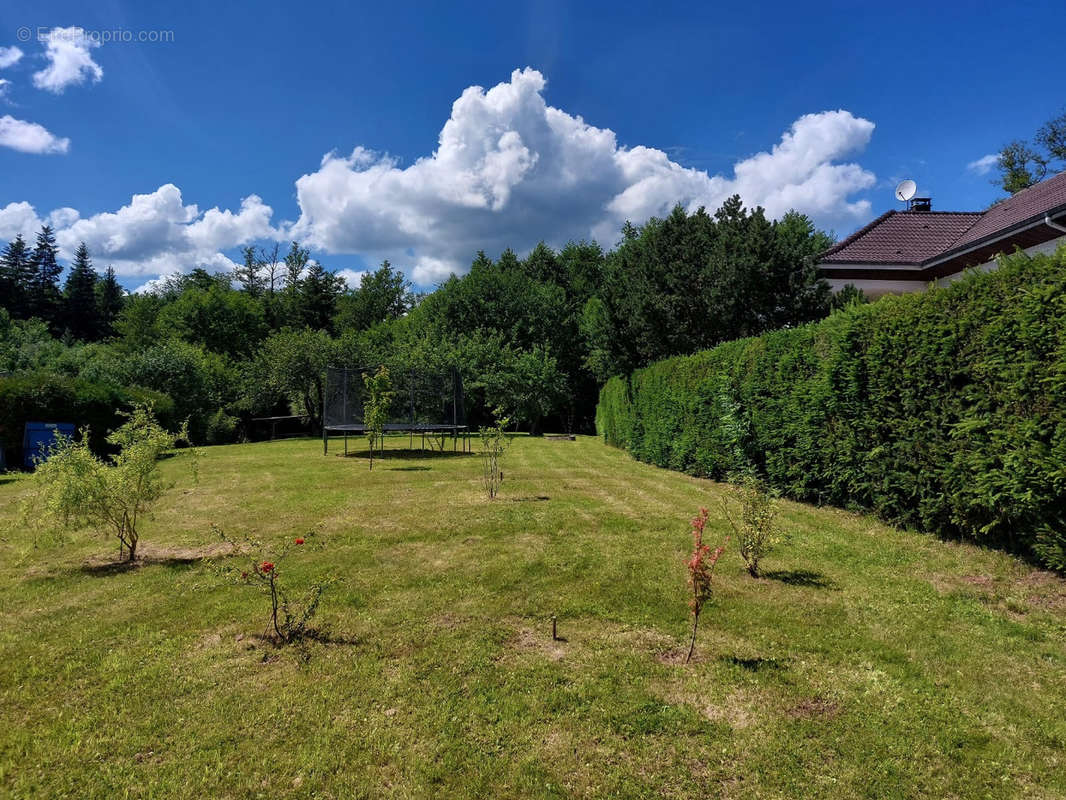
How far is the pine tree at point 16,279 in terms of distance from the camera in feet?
175

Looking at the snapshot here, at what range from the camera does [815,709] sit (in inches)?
118

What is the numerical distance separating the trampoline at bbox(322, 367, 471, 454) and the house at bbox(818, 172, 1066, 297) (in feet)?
42.4

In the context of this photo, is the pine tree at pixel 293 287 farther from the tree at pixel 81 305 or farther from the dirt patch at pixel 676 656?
the dirt patch at pixel 676 656

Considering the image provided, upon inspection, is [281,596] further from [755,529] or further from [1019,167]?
[1019,167]

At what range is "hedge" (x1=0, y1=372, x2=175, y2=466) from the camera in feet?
45.3

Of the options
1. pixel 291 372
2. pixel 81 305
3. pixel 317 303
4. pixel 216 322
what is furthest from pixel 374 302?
pixel 81 305

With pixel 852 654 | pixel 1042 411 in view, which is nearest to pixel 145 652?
pixel 852 654

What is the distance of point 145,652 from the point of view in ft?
12.0

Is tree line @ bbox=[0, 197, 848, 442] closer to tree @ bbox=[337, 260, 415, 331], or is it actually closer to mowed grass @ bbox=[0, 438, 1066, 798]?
tree @ bbox=[337, 260, 415, 331]

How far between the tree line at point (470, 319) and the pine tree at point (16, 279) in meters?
0.16

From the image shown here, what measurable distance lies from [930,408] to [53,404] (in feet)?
64.5

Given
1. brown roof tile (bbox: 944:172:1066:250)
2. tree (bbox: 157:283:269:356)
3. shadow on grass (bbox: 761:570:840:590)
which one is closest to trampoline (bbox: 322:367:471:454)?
shadow on grass (bbox: 761:570:840:590)

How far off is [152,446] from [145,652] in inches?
105

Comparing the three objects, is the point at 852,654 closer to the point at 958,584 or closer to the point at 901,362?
the point at 958,584
